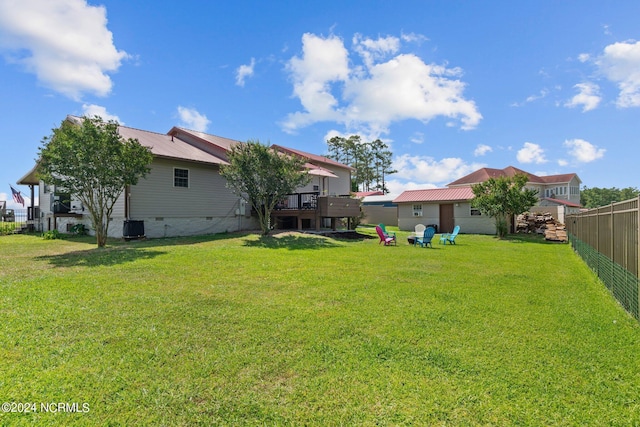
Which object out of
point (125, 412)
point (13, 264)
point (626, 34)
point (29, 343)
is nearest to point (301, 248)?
point (13, 264)

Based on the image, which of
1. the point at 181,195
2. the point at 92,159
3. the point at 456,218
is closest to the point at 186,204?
the point at 181,195

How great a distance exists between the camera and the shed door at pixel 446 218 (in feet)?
81.7

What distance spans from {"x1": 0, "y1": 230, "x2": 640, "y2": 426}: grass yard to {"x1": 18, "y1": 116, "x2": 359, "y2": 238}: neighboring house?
805cm

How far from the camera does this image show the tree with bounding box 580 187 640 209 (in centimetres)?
7519

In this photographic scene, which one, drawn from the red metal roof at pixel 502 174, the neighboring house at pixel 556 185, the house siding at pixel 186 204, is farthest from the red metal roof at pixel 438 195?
the neighboring house at pixel 556 185

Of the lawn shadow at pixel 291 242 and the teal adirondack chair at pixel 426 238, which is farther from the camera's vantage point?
the teal adirondack chair at pixel 426 238

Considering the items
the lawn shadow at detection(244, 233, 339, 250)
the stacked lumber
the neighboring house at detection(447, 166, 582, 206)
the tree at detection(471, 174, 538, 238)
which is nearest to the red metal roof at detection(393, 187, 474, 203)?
the tree at detection(471, 174, 538, 238)

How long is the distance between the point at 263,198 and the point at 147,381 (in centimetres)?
1212

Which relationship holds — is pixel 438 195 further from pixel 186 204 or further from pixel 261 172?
pixel 186 204

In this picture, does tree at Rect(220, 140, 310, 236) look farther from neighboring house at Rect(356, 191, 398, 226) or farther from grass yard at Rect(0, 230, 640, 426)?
neighboring house at Rect(356, 191, 398, 226)

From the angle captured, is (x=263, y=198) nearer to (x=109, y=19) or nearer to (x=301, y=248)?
(x=301, y=248)

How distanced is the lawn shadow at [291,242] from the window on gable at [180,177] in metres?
4.86

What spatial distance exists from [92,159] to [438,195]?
22.2 meters

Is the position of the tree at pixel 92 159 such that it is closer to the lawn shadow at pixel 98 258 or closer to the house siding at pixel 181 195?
the lawn shadow at pixel 98 258
